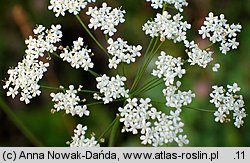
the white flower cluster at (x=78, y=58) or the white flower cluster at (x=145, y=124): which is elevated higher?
the white flower cluster at (x=78, y=58)

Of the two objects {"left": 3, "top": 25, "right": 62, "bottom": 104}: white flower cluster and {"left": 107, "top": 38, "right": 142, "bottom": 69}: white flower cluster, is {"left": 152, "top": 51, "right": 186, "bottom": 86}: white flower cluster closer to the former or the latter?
{"left": 107, "top": 38, "right": 142, "bottom": 69}: white flower cluster

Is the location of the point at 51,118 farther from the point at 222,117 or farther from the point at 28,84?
the point at 222,117

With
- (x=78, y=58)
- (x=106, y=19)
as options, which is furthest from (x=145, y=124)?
(x=106, y=19)

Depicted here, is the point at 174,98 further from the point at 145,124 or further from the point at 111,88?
the point at 111,88

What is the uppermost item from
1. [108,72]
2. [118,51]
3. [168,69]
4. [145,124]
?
[108,72]

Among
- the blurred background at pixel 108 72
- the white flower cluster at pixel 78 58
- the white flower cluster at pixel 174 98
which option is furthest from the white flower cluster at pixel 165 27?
the blurred background at pixel 108 72

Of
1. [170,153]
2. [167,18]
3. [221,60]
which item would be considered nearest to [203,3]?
[221,60]

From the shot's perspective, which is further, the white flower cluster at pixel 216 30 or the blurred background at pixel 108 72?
the blurred background at pixel 108 72

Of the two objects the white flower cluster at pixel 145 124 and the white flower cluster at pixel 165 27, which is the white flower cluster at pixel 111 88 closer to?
the white flower cluster at pixel 145 124
